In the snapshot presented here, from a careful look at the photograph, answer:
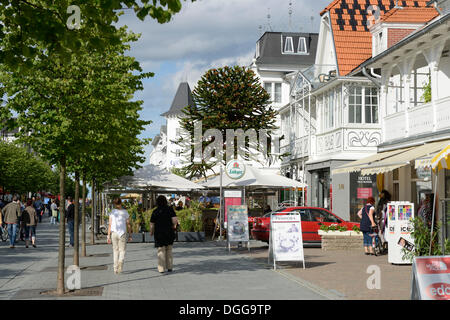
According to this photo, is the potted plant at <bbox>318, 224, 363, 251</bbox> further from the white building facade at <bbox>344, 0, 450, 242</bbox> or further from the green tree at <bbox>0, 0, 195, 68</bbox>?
the green tree at <bbox>0, 0, 195, 68</bbox>

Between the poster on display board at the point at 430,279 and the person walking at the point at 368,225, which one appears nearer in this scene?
the poster on display board at the point at 430,279

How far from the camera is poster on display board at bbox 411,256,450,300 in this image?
7.34 m

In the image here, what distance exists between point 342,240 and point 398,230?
514 cm

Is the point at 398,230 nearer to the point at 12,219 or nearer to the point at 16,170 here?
the point at 12,219

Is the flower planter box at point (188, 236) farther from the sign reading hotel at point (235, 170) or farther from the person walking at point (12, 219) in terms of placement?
the person walking at point (12, 219)

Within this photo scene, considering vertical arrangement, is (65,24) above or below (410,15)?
below

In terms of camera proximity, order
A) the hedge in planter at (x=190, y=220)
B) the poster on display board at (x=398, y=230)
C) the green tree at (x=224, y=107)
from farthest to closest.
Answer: the green tree at (x=224, y=107) → the hedge in planter at (x=190, y=220) → the poster on display board at (x=398, y=230)

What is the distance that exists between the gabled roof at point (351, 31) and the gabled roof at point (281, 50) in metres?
24.3

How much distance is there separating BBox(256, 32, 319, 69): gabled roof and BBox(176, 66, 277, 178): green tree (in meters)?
23.0

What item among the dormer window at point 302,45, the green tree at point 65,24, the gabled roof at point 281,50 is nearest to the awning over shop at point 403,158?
the green tree at point 65,24

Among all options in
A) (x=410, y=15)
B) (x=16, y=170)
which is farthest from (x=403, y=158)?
(x=16, y=170)

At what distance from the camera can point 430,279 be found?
24.3 feet

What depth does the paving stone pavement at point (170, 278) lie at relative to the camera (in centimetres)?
1138
